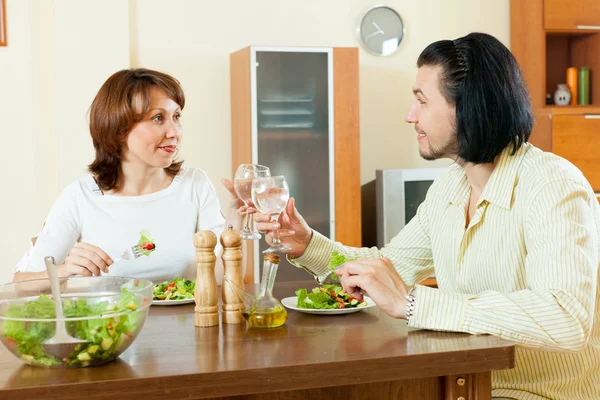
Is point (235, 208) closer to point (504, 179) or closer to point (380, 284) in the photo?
point (380, 284)

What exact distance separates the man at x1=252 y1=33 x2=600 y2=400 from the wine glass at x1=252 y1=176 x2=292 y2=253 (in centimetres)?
7

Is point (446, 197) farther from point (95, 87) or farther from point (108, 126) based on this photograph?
point (95, 87)

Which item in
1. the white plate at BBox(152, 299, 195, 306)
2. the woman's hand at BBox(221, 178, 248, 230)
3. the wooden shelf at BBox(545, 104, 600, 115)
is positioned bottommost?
the white plate at BBox(152, 299, 195, 306)

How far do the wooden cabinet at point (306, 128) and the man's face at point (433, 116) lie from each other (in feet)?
8.10

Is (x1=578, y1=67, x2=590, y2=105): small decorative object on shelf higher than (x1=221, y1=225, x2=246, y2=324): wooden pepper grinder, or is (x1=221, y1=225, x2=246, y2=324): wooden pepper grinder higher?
(x1=578, y1=67, x2=590, y2=105): small decorative object on shelf

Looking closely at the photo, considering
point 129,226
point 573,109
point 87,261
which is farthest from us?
point 573,109

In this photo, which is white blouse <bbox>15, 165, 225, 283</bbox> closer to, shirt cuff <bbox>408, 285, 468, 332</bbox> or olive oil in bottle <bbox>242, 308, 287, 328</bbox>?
olive oil in bottle <bbox>242, 308, 287, 328</bbox>

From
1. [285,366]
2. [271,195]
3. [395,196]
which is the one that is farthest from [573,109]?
[285,366]

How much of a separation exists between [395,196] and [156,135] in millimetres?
2347

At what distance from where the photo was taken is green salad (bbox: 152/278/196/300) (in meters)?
2.01

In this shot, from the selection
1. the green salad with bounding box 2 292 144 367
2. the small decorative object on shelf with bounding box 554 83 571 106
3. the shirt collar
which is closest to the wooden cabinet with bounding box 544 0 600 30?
the small decorative object on shelf with bounding box 554 83 571 106

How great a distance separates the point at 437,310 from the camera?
1.64 m

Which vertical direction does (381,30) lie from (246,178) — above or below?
above

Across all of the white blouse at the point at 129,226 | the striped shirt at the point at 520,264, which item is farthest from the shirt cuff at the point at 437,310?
the white blouse at the point at 129,226
